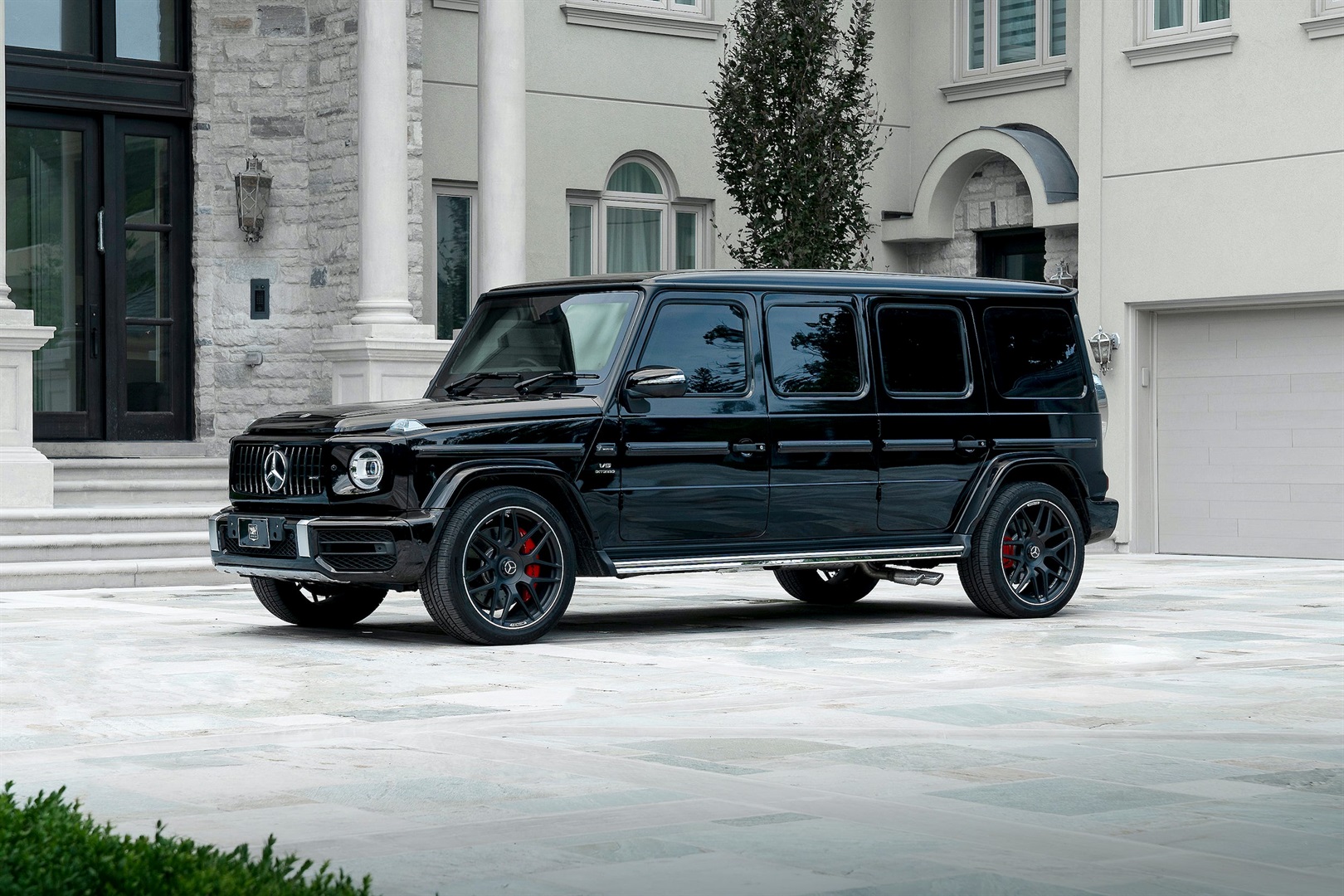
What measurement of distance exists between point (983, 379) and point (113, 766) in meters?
6.80

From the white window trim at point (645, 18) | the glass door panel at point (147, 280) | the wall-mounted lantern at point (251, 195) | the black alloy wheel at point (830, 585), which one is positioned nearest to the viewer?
the black alloy wheel at point (830, 585)

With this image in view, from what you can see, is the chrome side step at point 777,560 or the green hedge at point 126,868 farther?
the chrome side step at point 777,560

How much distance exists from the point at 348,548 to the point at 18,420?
19.7ft

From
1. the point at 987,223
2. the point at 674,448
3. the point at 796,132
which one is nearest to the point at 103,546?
the point at 674,448

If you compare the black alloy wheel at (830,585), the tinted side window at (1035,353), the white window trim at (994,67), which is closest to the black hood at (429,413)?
the tinted side window at (1035,353)

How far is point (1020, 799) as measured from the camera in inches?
229

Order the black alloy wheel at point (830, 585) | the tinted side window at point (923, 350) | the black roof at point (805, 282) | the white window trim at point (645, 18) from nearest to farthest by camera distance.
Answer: the black roof at point (805, 282)
the tinted side window at point (923, 350)
the black alloy wheel at point (830, 585)
the white window trim at point (645, 18)

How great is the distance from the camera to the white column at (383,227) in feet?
57.0

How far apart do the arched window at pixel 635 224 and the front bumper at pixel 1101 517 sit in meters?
8.60

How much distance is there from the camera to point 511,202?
58.6 feet

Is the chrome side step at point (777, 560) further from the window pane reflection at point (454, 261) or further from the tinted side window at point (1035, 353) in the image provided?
the window pane reflection at point (454, 261)

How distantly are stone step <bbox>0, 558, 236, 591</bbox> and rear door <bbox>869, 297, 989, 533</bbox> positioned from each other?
204 inches

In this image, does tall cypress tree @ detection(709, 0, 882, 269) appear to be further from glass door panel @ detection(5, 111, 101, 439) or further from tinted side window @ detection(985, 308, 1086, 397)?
tinted side window @ detection(985, 308, 1086, 397)

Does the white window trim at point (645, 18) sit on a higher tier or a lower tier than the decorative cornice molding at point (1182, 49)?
higher
